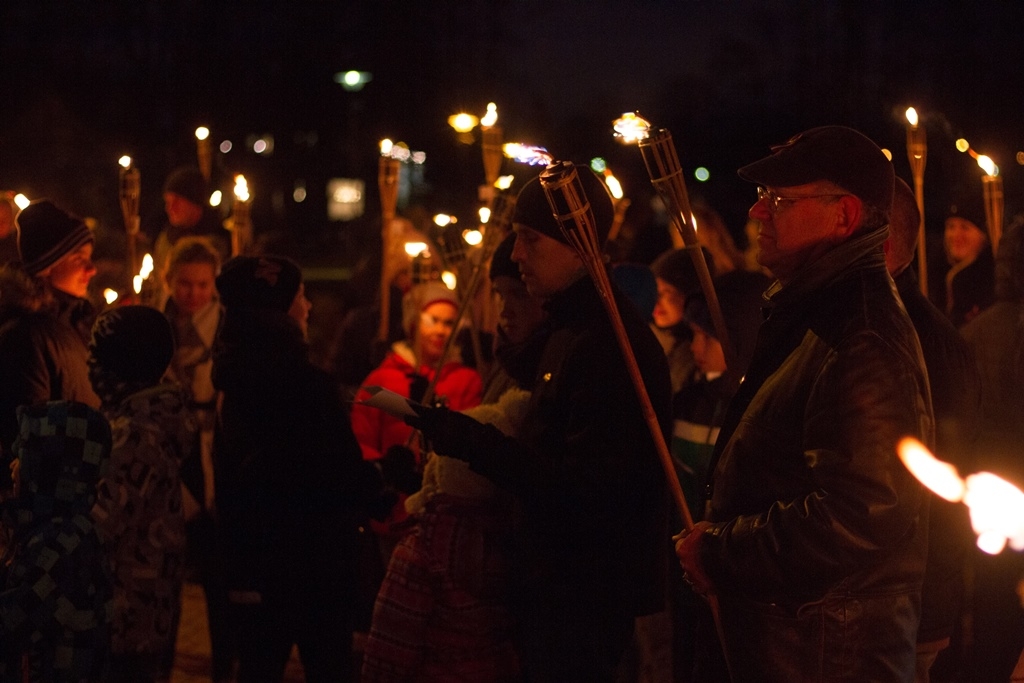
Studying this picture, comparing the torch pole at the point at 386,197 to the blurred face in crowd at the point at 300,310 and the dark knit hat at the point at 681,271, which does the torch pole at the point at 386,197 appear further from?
the blurred face in crowd at the point at 300,310

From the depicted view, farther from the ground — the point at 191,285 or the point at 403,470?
the point at 191,285

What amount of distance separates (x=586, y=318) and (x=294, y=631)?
1.73m

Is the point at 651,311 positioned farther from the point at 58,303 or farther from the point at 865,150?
the point at 865,150

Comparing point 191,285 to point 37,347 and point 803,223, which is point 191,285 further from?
point 803,223

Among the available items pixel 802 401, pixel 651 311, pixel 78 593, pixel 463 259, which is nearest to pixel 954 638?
pixel 651 311

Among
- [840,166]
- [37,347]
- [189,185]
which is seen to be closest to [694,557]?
[840,166]

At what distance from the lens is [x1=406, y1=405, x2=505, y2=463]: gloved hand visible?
3.73m

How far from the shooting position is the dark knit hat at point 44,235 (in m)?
5.32

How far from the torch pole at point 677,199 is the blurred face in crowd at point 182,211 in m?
4.58

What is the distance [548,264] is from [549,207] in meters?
0.18

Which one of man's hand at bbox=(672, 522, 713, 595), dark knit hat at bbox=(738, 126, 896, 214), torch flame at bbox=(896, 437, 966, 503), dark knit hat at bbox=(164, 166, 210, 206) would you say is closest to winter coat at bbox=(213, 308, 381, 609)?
man's hand at bbox=(672, 522, 713, 595)

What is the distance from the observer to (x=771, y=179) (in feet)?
10.4

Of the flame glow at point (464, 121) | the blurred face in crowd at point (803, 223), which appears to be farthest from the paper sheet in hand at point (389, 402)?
the flame glow at point (464, 121)

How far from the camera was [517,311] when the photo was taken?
14.5 ft
